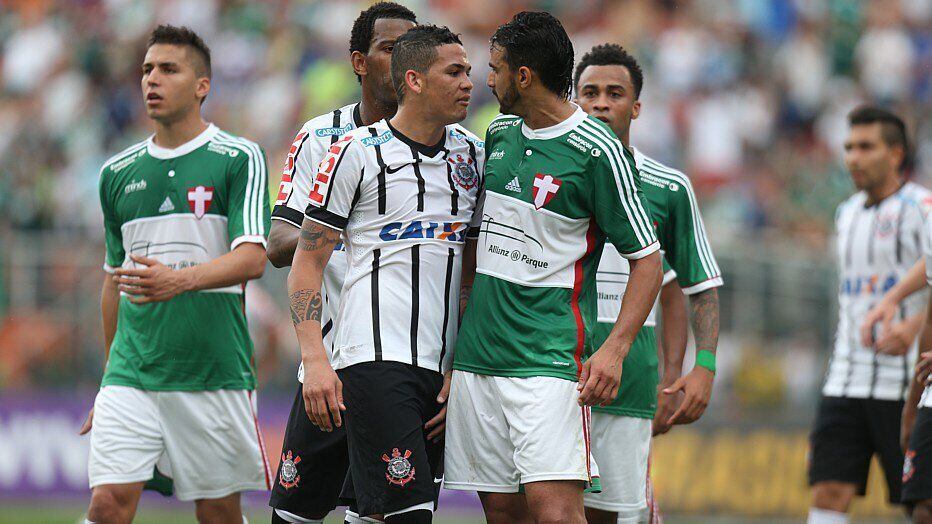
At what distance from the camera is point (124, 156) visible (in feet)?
25.3

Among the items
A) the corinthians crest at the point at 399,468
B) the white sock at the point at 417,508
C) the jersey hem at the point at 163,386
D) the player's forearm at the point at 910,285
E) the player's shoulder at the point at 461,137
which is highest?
the player's shoulder at the point at 461,137

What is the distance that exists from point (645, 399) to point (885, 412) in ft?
8.73

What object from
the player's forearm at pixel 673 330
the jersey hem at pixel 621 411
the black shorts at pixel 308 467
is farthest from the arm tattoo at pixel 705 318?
the black shorts at pixel 308 467

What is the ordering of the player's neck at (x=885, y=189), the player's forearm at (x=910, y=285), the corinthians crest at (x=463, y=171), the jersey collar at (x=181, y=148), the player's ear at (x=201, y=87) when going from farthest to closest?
the player's neck at (x=885, y=189) < the player's forearm at (x=910, y=285) < the player's ear at (x=201, y=87) < the jersey collar at (x=181, y=148) < the corinthians crest at (x=463, y=171)

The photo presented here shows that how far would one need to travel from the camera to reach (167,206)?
7.44m

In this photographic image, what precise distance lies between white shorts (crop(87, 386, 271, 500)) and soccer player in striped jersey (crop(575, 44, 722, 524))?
6.08 ft

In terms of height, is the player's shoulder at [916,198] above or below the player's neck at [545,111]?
above

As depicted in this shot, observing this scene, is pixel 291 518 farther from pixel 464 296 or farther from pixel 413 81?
pixel 413 81

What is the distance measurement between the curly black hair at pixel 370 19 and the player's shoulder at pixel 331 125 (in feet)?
0.97

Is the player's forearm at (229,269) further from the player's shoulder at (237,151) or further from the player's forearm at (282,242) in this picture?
the player's forearm at (282,242)

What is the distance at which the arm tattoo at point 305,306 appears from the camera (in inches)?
225

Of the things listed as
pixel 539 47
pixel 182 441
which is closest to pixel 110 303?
pixel 182 441

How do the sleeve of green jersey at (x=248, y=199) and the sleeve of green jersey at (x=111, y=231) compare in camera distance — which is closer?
the sleeve of green jersey at (x=248, y=199)

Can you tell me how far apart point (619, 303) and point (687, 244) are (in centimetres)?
46
